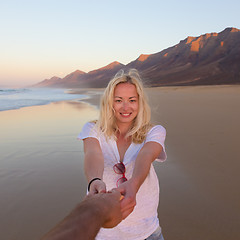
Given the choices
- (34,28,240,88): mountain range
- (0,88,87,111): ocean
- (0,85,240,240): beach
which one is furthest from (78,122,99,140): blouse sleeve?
(34,28,240,88): mountain range

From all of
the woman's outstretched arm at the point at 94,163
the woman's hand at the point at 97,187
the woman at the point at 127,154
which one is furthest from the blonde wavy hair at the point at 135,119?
the woman's hand at the point at 97,187

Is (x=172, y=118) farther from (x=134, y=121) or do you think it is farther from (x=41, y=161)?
(x=134, y=121)

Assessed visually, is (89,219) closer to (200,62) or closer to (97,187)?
(97,187)

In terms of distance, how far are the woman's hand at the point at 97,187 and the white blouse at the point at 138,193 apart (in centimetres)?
34

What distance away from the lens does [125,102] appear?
212 cm

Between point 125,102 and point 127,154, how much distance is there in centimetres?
51

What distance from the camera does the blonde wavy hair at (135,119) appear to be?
80.3 inches

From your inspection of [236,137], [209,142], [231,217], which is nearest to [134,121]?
[231,217]

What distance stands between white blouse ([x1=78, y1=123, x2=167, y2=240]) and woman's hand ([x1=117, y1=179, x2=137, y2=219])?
0.33m

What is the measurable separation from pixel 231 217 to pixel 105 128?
6.82 feet

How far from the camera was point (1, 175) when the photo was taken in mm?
4172

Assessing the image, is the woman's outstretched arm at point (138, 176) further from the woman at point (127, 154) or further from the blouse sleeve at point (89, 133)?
the blouse sleeve at point (89, 133)

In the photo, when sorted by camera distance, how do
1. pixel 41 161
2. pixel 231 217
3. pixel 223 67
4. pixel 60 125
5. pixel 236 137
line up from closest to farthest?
1. pixel 231 217
2. pixel 41 161
3. pixel 236 137
4. pixel 60 125
5. pixel 223 67

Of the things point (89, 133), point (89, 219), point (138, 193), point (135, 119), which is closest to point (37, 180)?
point (89, 133)
